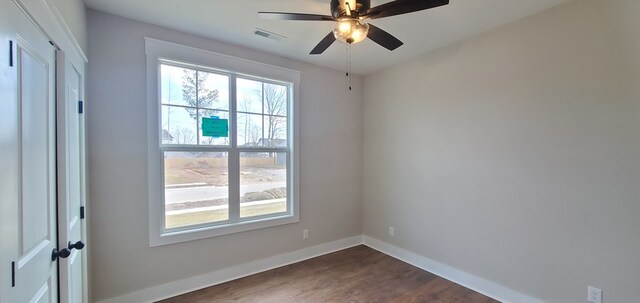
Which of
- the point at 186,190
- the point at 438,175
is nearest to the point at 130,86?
the point at 186,190

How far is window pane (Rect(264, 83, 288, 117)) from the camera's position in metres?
3.38

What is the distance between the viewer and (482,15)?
2387 millimetres

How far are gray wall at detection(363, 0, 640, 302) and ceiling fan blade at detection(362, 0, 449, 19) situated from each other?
1484 mm

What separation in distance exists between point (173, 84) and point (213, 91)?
40cm

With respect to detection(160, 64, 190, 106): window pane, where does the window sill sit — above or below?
below

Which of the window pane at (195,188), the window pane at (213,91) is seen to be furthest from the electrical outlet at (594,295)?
the window pane at (213,91)

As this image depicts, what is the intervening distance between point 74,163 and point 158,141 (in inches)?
31.7

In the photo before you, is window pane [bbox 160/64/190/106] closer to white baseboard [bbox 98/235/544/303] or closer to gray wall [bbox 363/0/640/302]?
white baseboard [bbox 98/235/544/303]

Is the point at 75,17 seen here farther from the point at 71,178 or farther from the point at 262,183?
the point at 262,183

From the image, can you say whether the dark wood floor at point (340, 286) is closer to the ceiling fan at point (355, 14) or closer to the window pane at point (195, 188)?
the window pane at point (195, 188)

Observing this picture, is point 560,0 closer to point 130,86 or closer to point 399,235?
point 399,235

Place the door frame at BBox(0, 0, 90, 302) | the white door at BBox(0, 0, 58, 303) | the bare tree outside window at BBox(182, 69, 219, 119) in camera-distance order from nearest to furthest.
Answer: the white door at BBox(0, 0, 58, 303), the door frame at BBox(0, 0, 90, 302), the bare tree outside window at BBox(182, 69, 219, 119)

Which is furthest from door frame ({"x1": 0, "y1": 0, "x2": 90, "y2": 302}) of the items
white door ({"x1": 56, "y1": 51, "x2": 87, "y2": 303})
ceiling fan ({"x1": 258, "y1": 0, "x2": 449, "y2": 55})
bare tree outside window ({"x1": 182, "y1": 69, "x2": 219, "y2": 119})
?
ceiling fan ({"x1": 258, "y1": 0, "x2": 449, "y2": 55})

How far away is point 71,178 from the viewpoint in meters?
1.73
